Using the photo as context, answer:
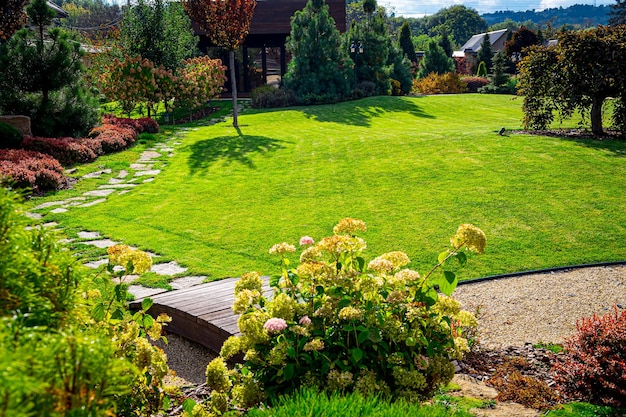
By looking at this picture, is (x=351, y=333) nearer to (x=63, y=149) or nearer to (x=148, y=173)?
(x=148, y=173)

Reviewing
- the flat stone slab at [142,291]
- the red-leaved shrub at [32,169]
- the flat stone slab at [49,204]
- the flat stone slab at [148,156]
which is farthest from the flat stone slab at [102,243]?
the flat stone slab at [148,156]

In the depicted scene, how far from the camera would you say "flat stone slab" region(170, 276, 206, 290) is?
588 centimetres

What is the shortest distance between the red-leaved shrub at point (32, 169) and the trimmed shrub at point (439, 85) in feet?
75.8

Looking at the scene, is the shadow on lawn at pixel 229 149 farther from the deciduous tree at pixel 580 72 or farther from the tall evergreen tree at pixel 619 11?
the tall evergreen tree at pixel 619 11

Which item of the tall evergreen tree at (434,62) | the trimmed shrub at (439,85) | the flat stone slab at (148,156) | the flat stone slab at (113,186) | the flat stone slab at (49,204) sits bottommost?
the flat stone slab at (49,204)

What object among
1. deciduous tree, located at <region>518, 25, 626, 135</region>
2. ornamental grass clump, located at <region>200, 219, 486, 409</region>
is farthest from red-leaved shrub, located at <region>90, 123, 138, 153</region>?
ornamental grass clump, located at <region>200, 219, 486, 409</region>

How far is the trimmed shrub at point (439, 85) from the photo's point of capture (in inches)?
1199

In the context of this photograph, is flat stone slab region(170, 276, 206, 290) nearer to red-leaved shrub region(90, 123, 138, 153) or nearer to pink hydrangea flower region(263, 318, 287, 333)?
pink hydrangea flower region(263, 318, 287, 333)

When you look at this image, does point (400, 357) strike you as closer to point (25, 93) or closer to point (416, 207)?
point (416, 207)

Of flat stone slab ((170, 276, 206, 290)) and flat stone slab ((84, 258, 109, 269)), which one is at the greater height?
flat stone slab ((84, 258, 109, 269))

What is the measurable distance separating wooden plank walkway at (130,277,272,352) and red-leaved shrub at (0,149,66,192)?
5688 mm

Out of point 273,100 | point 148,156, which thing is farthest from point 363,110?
point 148,156

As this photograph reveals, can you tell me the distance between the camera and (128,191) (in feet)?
34.4

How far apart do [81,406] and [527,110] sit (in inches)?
604
